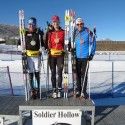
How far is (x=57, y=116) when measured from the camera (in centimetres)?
681

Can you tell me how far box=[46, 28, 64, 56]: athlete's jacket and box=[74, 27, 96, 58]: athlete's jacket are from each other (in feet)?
0.98

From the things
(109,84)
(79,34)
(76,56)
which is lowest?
(109,84)

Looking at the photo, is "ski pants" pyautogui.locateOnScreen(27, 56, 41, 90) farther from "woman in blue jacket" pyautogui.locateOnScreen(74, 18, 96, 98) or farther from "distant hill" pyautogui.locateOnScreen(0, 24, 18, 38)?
"distant hill" pyautogui.locateOnScreen(0, 24, 18, 38)

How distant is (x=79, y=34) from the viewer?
24.7ft

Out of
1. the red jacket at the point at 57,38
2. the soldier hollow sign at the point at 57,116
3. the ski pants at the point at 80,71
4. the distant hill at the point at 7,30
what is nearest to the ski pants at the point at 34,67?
the red jacket at the point at 57,38

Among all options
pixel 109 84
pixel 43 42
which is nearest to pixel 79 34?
pixel 43 42

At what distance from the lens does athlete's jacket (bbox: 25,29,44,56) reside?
7559 mm

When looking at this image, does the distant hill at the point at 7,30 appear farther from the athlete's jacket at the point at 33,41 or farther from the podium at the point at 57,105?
the podium at the point at 57,105

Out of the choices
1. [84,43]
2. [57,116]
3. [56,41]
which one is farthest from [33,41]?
[57,116]

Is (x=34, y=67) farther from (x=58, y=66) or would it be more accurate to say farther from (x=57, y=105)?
(x=57, y=105)

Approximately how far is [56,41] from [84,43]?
0.58 metres

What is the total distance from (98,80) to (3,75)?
152 inches

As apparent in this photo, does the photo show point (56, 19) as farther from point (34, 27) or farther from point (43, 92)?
point (43, 92)

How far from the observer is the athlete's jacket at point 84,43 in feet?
24.6
